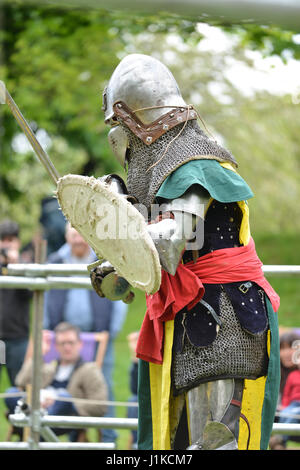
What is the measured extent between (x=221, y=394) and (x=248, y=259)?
1.62 feet

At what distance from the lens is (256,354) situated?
247cm

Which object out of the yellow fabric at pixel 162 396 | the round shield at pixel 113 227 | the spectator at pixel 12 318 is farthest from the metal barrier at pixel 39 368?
the spectator at pixel 12 318

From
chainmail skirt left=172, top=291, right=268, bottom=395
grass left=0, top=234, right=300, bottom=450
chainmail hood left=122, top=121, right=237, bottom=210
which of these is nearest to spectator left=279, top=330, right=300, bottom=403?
chainmail skirt left=172, top=291, right=268, bottom=395

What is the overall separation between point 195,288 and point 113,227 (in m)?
0.35

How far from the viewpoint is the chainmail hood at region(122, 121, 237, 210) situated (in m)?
2.46

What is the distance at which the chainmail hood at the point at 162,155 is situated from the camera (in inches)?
96.8

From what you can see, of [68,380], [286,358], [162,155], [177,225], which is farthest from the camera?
[68,380]

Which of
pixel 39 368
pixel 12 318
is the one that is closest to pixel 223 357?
pixel 39 368

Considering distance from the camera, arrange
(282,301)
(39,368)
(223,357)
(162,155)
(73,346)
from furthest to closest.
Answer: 1. (282,301)
2. (73,346)
3. (39,368)
4. (162,155)
5. (223,357)

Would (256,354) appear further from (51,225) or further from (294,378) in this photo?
(51,225)

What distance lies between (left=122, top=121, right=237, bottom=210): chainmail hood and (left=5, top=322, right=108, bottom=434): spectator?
225 centimetres

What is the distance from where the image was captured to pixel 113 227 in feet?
7.61

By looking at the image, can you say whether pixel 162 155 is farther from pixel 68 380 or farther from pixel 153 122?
pixel 68 380
